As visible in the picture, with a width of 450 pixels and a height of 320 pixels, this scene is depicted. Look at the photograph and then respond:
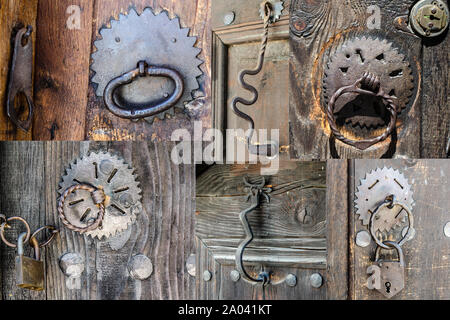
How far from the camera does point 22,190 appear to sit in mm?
1220

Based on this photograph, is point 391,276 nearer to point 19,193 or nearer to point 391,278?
point 391,278

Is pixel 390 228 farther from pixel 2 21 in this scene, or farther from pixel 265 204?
pixel 2 21

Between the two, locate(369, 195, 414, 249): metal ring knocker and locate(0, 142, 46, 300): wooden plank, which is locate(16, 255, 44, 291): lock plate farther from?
locate(369, 195, 414, 249): metal ring knocker

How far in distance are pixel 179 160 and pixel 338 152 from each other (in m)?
0.33

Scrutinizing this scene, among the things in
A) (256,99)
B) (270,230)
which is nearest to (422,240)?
(270,230)

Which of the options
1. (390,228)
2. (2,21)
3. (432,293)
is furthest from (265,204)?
(2,21)

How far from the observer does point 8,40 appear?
3.76 ft

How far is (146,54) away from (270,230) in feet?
1.47

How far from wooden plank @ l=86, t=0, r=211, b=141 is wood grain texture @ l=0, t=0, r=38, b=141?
0.50ft

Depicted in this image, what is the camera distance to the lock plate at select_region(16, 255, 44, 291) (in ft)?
3.56

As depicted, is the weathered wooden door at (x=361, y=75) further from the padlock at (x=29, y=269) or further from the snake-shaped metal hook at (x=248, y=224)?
the padlock at (x=29, y=269)

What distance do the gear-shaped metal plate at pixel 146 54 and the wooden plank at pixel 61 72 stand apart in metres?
0.04

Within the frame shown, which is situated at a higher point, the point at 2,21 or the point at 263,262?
the point at 2,21

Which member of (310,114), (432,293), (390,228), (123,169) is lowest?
(432,293)
